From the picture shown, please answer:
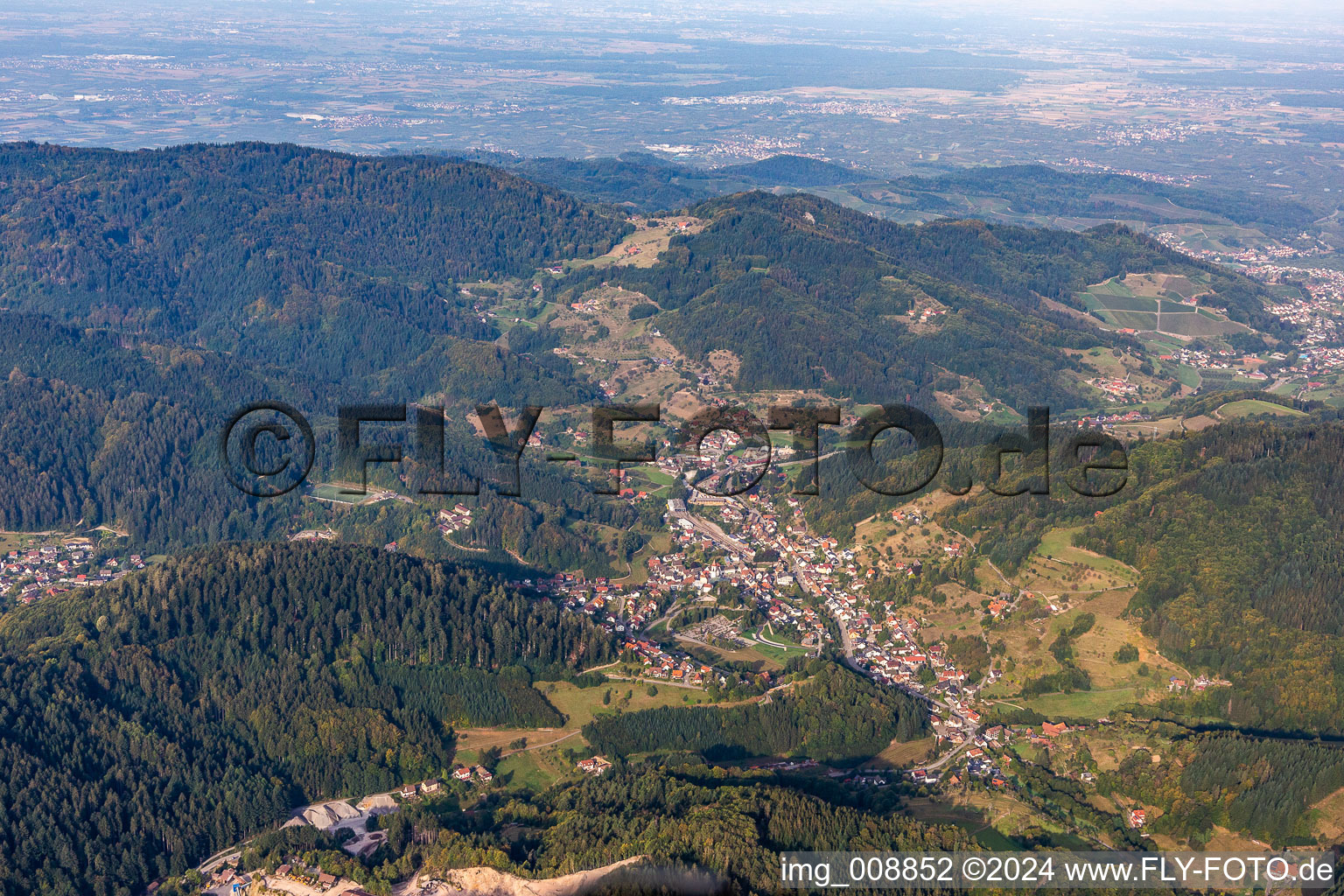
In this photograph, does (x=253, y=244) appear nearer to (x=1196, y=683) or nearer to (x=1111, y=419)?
(x=1111, y=419)

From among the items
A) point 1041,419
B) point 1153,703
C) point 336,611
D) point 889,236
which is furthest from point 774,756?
point 889,236

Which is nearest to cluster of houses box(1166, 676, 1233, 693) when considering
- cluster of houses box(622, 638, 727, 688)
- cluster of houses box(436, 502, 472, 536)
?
cluster of houses box(622, 638, 727, 688)

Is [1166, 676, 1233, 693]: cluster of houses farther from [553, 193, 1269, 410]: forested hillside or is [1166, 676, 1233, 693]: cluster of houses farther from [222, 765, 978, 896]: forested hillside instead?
[553, 193, 1269, 410]: forested hillside

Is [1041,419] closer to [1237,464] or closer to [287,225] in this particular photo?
[1237,464]

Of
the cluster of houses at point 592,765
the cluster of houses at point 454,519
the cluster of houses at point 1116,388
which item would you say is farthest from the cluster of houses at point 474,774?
the cluster of houses at point 1116,388

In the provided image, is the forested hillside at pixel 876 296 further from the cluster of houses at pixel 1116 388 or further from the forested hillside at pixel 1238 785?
the forested hillside at pixel 1238 785

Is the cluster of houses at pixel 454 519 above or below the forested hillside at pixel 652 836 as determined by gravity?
below

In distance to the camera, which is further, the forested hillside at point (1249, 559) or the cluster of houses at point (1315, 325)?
the cluster of houses at point (1315, 325)
